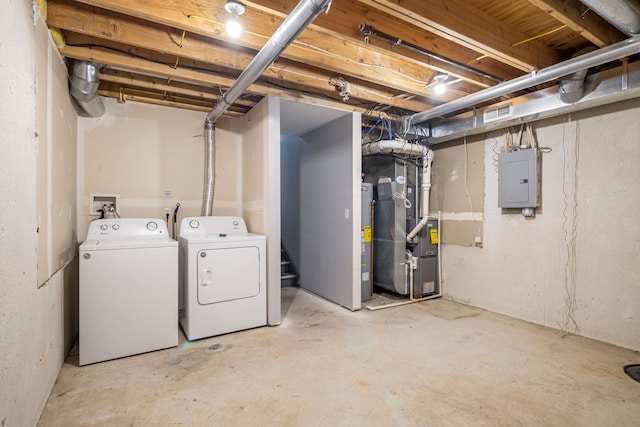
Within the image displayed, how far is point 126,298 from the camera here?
2.43 metres

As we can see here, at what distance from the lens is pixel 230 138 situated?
3865 mm

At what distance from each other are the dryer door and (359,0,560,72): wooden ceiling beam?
A: 2.23m

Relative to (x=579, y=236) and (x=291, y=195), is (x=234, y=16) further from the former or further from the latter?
(x=579, y=236)

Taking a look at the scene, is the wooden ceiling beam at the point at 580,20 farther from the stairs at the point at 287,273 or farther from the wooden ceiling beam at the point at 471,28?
the stairs at the point at 287,273

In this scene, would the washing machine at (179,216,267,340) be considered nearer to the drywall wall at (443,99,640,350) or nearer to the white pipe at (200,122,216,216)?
the white pipe at (200,122,216,216)

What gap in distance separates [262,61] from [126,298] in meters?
2.05

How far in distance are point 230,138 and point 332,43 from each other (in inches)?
74.8

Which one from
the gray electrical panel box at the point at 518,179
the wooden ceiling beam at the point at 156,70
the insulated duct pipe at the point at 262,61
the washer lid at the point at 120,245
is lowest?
the washer lid at the point at 120,245

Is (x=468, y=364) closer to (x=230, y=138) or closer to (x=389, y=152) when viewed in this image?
(x=389, y=152)

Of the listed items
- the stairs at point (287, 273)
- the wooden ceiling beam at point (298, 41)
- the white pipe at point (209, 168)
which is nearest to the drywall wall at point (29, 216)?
the wooden ceiling beam at point (298, 41)

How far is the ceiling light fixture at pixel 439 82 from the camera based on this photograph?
112 inches

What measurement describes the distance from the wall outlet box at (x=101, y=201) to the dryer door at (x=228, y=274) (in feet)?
4.10

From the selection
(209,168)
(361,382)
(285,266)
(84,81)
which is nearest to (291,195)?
(285,266)

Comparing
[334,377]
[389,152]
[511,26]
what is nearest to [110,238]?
[334,377]
